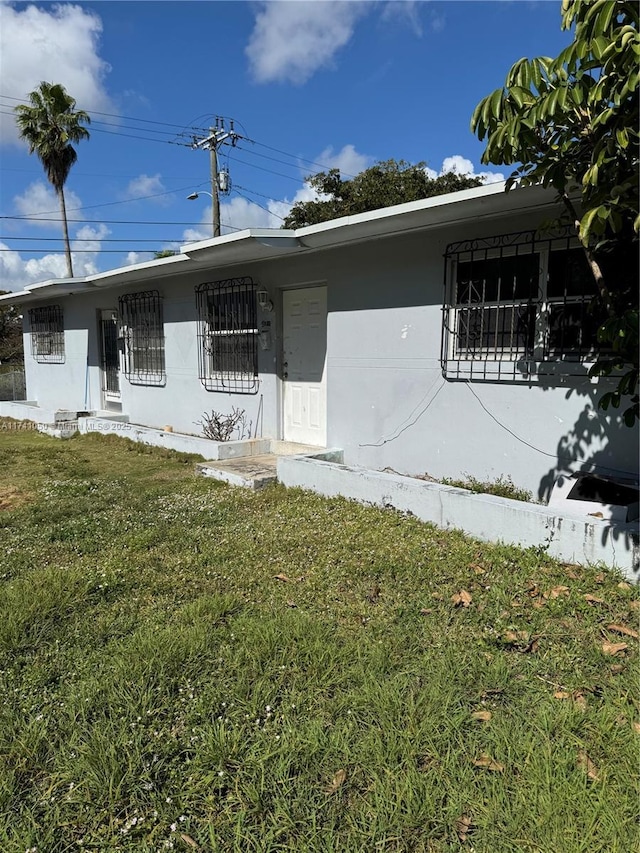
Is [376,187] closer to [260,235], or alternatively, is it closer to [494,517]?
[260,235]

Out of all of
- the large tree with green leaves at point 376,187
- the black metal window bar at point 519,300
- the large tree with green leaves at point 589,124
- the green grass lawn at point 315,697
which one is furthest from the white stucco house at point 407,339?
the large tree with green leaves at point 376,187

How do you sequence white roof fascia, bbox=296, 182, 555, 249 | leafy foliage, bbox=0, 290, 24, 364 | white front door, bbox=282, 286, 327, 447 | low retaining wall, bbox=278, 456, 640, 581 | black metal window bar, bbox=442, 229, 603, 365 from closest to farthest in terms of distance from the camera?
low retaining wall, bbox=278, 456, 640, 581 < white roof fascia, bbox=296, 182, 555, 249 < black metal window bar, bbox=442, 229, 603, 365 < white front door, bbox=282, 286, 327, 447 < leafy foliage, bbox=0, 290, 24, 364

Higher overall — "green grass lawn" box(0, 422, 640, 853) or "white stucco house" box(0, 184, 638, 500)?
"white stucco house" box(0, 184, 638, 500)

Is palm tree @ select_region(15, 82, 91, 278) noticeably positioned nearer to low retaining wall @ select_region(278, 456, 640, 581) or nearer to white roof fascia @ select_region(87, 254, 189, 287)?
white roof fascia @ select_region(87, 254, 189, 287)

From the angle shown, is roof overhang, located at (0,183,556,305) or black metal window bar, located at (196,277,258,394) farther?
black metal window bar, located at (196,277,258,394)

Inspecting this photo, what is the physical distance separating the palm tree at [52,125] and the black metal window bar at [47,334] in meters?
10.6

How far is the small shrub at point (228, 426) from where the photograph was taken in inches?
318

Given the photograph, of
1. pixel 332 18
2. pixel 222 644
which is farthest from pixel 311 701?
pixel 332 18

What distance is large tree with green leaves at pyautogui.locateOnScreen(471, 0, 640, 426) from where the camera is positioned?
96.9 inches

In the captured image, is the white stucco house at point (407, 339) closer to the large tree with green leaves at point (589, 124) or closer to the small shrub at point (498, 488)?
the small shrub at point (498, 488)

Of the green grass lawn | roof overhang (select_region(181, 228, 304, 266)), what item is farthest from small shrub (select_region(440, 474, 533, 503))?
roof overhang (select_region(181, 228, 304, 266))

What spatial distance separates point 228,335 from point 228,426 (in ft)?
4.46

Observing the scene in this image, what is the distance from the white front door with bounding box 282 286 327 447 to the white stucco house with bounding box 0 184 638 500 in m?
0.02

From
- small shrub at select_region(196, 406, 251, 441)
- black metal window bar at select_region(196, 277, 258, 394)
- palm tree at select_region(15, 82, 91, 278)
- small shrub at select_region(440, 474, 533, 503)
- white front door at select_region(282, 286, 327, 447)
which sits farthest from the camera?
palm tree at select_region(15, 82, 91, 278)
